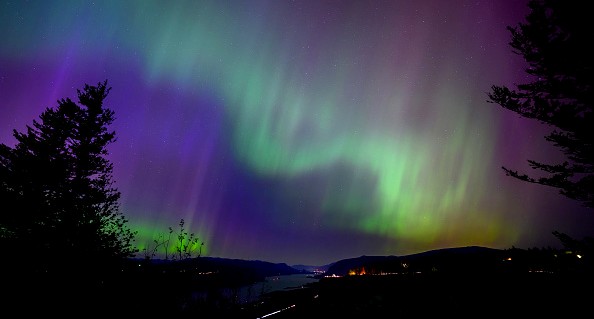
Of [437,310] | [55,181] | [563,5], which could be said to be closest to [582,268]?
[437,310]

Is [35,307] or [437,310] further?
[437,310]

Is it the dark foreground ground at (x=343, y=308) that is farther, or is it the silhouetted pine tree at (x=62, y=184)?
the silhouetted pine tree at (x=62, y=184)

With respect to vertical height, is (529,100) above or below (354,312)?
above

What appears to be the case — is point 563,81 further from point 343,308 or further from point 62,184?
point 62,184

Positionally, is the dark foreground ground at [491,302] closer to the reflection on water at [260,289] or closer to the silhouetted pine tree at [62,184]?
the reflection on water at [260,289]

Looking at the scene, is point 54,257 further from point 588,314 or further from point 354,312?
point 588,314

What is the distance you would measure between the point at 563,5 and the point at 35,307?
18.0m

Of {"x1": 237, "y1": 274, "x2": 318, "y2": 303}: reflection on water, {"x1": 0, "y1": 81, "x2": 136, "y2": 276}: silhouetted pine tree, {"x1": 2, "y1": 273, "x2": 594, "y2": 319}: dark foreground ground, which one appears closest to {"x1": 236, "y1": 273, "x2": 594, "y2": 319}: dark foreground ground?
{"x1": 2, "y1": 273, "x2": 594, "y2": 319}: dark foreground ground

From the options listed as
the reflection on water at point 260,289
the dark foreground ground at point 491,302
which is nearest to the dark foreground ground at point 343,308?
the dark foreground ground at point 491,302

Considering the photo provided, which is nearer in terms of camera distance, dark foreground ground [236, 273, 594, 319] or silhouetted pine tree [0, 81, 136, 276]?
dark foreground ground [236, 273, 594, 319]

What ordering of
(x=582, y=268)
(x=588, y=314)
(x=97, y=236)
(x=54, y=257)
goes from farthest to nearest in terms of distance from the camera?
(x=97, y=236), (x=54, y=257), (x=582, y=268), (x=588, y=314)

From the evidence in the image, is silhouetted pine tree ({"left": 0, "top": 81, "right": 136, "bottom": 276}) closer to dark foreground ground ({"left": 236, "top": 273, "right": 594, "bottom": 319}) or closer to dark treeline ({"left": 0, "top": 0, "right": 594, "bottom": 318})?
dark treeline ({"left": 0, "top": 0, "right": 594, "bottom": 318})

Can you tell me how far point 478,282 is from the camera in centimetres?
1030

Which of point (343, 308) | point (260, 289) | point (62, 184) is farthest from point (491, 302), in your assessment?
point (260, 289)
